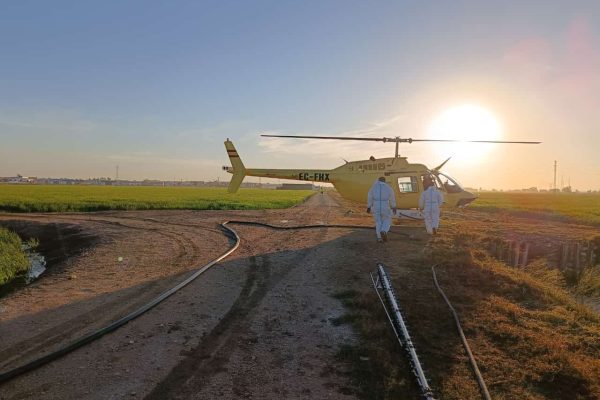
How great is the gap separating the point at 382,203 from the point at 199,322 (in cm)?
844

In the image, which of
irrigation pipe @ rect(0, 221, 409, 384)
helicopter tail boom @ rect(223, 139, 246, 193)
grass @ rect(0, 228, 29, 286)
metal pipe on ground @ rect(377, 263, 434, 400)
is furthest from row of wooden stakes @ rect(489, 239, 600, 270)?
grass @ rect(0, 228, 29, 286)

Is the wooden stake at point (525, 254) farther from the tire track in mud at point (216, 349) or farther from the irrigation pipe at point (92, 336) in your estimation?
the irrigation pipe at point (92, 336)

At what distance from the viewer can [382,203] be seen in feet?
→ 43.6

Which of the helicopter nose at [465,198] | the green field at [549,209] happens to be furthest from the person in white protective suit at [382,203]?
the green field at [549,209]

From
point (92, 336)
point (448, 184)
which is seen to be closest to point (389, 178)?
point (448, 184)

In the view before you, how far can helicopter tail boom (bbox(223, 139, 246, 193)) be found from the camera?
23906mm

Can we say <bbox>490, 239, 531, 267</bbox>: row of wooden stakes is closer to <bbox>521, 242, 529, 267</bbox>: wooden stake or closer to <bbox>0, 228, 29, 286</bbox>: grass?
<bbox>521, 242, 529, 267</bbox>: wooden stake

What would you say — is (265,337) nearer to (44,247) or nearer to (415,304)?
(415,304)

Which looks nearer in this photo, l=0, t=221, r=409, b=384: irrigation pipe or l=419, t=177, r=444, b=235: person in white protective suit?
l=0, t=221, r=409, b=384: irrigation pipe

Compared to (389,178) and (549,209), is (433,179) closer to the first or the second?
(389,178)

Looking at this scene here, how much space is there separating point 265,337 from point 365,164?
563 inches

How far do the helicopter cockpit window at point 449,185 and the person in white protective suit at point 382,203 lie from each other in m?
5.75

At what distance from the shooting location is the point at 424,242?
14.5 m

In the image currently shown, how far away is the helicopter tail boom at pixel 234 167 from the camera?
23906 millimetres
